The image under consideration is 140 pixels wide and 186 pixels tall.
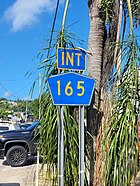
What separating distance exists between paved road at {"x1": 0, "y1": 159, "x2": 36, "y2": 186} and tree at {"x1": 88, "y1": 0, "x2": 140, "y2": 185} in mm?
2669

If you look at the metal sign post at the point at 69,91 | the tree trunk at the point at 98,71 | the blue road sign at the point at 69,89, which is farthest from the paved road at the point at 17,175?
the blue road sign at the point at 69,89

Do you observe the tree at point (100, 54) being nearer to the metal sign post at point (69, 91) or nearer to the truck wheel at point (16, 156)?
the metal sign post at point (69, 91)

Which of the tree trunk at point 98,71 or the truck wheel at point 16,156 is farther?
the truck wheel at point 16,156

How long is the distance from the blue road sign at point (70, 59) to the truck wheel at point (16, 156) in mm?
6858

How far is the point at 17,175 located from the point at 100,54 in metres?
4.83

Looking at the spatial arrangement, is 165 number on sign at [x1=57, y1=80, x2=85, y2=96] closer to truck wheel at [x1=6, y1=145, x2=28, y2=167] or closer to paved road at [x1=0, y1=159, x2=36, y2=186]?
paved road at [x1=0, y1=159, x2=36, y2=186]

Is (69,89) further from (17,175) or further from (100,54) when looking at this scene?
(17,175)

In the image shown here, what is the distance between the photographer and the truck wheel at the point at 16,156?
32.6ft

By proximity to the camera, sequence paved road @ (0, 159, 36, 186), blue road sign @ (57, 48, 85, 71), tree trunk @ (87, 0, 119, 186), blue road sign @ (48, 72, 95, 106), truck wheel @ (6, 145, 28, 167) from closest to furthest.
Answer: blue road sign @ (48, 72, 95, 106), blue road sign @ (57, 48, 85, 71), tree trunk @ (87, 0, 119, 186), paved road @ (0, 159, 36, 186), truck wheel @ (6, 145, 28, 167)

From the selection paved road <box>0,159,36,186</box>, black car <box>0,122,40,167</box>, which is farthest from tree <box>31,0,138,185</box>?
black car <box>0,122,40,167</box>

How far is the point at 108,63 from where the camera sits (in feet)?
15.8

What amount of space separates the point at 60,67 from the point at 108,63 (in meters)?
1.44

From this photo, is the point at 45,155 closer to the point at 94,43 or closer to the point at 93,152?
the point at 93,152

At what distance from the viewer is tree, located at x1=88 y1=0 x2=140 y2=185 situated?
15.1ft
